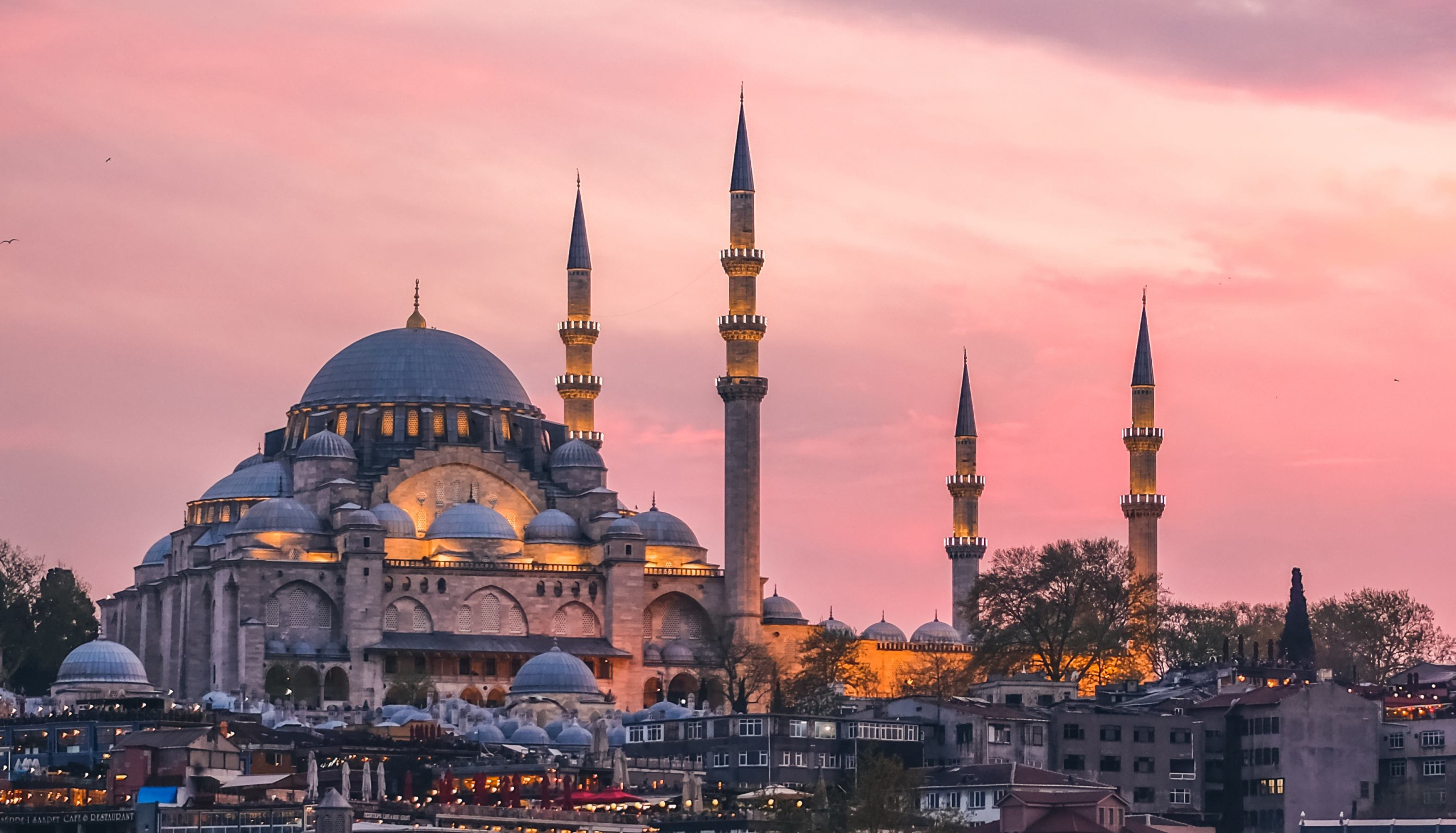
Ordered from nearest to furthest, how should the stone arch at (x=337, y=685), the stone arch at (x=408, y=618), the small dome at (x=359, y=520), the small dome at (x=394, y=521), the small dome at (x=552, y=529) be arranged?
the stone arch at (x=337, y=685) < the small dome at (x=359, y=520) < the stone arch at (x=408, y=618) < the small dome at (x=394, y=521) < the small dome at (x=552, y=529)

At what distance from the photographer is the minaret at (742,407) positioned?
378ft

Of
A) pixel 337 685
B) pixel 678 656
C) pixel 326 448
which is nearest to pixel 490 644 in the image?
pixel 337 685

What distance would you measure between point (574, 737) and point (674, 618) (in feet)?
62.3

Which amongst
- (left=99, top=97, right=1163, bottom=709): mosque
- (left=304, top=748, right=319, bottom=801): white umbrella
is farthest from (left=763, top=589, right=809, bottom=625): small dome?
(left=304, top=748, right=319, bottom=801): white umbrella

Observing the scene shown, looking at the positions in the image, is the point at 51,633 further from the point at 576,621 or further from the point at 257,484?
A: the point at 576,621

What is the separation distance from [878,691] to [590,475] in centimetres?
1434

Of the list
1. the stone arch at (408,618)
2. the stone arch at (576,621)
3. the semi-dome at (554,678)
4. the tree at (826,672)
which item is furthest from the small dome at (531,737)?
the stone arch at (576,621)

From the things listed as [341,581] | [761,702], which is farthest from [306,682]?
[761,702]

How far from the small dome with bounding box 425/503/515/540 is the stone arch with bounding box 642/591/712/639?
209 inches

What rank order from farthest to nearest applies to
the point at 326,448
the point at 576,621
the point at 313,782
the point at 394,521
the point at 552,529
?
1. the point at 326,448
2. the point at 552,529
3. the point at 576,621
4. the point at 394,521
5. the point at 313,782

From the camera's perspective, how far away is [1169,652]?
397 feet

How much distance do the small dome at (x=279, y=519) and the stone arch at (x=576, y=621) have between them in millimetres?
8337

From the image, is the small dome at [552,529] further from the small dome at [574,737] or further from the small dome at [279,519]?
the small dome at [574,737]

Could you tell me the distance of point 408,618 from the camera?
116062mm
